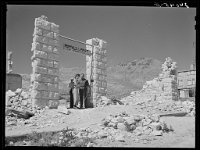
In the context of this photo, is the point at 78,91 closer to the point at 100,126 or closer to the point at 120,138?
the point at 100,126

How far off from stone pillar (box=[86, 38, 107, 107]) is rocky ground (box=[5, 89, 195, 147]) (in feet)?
5.39

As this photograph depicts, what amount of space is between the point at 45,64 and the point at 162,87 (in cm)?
572

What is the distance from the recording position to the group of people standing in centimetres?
1079

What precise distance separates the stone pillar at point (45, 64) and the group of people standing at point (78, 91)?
20.1 inches

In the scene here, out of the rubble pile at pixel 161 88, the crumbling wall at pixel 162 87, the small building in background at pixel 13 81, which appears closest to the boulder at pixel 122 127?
the small building in background at pixel 13 81

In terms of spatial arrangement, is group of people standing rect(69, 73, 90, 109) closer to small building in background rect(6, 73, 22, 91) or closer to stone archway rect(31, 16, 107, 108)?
stone archway rect(31, 16, 107, 108)

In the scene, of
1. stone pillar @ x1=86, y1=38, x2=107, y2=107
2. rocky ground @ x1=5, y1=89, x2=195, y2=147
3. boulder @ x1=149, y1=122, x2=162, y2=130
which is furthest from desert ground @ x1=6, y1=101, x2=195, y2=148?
stone pillar @ x1=86, y1=38, x2=107, y2=107
